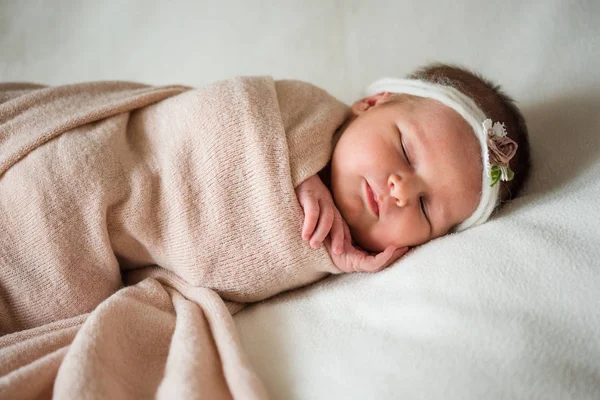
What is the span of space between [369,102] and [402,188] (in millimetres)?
316

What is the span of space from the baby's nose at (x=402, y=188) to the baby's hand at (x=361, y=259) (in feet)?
0.33

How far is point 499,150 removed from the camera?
2.83ft

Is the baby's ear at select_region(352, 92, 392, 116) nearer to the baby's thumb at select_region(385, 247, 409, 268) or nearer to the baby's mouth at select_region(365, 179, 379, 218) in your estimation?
the baby's mouth at select_region(365, 179, 379, 218)

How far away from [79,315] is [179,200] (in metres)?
0.30

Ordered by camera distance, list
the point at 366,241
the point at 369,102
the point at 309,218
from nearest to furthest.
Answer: the point at 309,218 → the point at 366,241 → the point at 369,102

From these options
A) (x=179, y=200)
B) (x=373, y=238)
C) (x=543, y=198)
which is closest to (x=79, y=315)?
(x=179, y=200)

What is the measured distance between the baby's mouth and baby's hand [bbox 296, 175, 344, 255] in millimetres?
67

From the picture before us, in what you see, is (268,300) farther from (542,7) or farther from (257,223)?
(542,7)

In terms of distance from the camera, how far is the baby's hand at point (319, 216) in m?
0.82

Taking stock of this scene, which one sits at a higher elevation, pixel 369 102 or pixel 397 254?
pixel 369 102

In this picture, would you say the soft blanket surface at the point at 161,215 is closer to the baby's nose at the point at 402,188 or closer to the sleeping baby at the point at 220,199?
the sleeping baby at the point at 220,199

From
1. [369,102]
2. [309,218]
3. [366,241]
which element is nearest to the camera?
[309,218]

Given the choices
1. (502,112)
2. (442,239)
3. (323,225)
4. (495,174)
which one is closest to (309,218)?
(323,225)

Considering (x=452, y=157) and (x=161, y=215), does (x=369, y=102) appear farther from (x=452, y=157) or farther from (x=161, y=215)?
(x=161, y=215)
